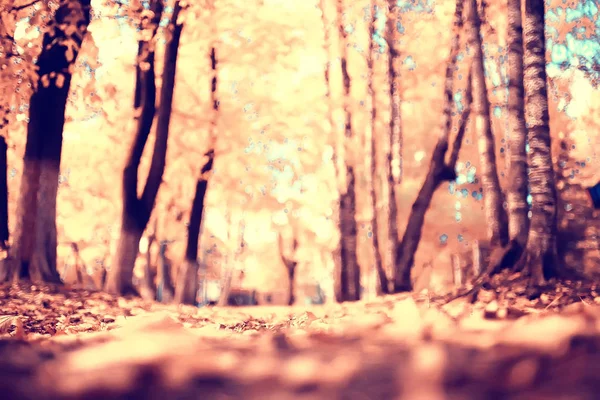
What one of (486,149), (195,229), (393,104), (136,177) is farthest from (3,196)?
(393,104)

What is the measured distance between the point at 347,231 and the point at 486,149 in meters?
4.60

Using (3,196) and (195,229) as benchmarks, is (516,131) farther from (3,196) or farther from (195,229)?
(3,196)

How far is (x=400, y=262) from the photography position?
53.0 feet

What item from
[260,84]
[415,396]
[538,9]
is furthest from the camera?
[260,84]

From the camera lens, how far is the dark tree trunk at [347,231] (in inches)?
596

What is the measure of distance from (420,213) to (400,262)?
1507 mm

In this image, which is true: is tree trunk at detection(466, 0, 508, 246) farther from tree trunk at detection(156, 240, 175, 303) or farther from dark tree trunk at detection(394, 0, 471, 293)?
tree trunk at detection(156, 240, 175, 303)

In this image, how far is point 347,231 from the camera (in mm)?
15297

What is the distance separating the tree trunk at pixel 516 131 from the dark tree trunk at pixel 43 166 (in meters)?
6.42

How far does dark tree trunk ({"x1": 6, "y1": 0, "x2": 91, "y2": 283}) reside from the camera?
→ 980 centimetres

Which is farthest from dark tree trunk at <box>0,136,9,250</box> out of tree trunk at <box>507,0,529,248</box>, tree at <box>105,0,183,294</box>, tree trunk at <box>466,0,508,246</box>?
tree trunk at <box>507,0,529,248</box>

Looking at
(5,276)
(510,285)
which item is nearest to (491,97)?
(510,285)

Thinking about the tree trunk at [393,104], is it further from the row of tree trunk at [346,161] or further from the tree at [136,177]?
the tree at [136,177]

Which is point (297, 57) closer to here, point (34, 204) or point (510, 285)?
point (34, 204)
